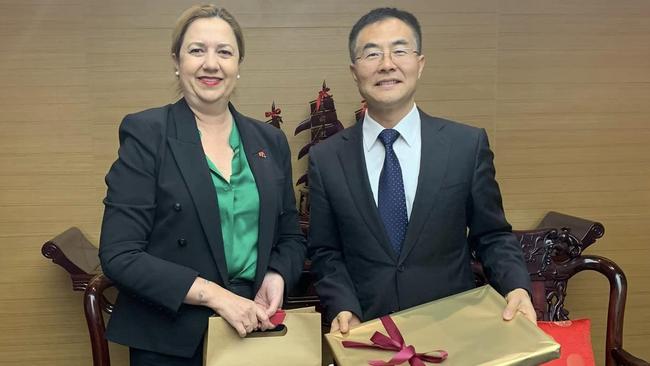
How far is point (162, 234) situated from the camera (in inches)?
57.2

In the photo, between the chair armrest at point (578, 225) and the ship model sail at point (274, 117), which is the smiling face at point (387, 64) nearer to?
the ship model sail at point (274, 117)

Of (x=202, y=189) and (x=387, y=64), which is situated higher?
(x=387, y=64)

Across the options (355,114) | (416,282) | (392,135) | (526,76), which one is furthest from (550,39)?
(416,282)

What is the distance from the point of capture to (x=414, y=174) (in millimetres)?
1596

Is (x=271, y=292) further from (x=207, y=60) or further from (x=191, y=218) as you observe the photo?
(x=207, y=60)

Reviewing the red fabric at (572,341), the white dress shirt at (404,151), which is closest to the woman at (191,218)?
the white dress shirt at (404,151)

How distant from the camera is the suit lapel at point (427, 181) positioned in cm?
154

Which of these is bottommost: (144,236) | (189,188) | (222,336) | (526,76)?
(222,336)

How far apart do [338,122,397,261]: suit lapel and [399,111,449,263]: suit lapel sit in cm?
6

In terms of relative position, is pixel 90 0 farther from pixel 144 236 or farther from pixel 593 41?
pixel 593 41

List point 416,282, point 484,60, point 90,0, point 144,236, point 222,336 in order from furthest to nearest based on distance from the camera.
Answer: point 484,60 < point 90,0 < point 416,282 < point 144,236 < point 222,336

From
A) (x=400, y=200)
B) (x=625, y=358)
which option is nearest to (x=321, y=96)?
(x=400, y=200)

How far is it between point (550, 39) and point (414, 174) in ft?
3.87

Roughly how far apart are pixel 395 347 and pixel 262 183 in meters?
0.51
